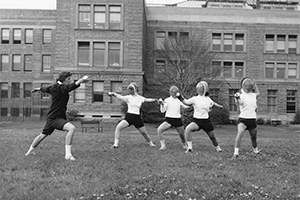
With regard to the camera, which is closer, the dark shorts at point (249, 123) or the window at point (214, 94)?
the dark shorts at point (249, 123)

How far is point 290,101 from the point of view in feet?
141

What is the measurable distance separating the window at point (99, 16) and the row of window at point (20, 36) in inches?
532

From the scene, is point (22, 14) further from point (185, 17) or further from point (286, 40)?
point (286, 40)

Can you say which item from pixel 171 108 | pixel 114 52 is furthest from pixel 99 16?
pixel 171 108

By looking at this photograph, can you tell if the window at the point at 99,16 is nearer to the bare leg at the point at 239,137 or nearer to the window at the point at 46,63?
the window at the point at 46,63

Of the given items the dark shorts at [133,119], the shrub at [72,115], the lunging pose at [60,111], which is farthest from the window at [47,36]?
the lunging pose at [60,111]

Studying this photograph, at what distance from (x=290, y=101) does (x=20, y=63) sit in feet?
128

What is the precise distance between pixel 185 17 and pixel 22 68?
2471 cm

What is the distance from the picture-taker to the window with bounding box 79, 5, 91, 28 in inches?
1390

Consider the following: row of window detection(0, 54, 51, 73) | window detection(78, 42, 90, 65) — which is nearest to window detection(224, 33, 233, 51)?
window detection(78, 42, 90, 65)

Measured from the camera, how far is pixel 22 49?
46094 millimetres

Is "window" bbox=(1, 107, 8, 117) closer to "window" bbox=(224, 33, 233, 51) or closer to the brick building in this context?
the brick building

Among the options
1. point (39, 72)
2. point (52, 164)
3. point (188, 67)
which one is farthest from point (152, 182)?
point (39, 72)

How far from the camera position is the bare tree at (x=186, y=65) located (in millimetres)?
28922
